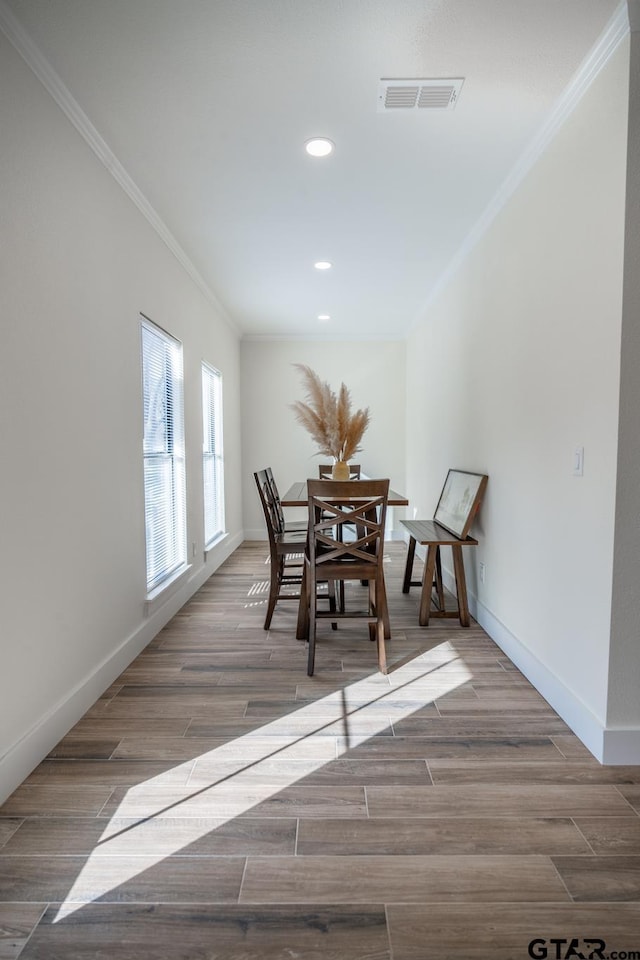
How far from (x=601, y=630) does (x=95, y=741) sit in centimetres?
201

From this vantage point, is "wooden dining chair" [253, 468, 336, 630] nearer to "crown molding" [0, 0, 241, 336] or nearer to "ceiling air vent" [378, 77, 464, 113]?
"crown molding" [0, 0, 241, 336]

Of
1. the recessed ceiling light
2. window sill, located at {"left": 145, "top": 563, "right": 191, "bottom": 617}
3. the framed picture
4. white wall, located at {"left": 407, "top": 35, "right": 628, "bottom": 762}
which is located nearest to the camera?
white wall, located at {"left": 407, "top": 35, "right": 628, "bottom": 762}

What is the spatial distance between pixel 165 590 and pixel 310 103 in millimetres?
2779

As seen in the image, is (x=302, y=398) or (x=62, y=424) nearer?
(x=62, y=424)

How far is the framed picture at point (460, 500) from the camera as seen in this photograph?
331 cm

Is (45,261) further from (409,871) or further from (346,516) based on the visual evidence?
(409,871)

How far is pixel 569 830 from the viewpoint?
1591 millimetres

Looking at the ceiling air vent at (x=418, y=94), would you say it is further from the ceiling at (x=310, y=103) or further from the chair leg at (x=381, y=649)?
the chair leg at (x=381, y=649)

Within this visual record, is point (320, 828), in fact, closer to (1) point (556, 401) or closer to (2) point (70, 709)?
(2) point (70, 709)

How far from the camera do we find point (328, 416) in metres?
3.44

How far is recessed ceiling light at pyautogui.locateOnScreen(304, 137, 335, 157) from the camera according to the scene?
2.42 meters

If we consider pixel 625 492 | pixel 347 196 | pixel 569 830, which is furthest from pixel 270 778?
pixel 347 196

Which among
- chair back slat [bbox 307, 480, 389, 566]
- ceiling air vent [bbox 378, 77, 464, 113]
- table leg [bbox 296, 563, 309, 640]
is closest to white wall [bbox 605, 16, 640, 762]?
ceiling air vent [bbox 378, 77, 464, 113]

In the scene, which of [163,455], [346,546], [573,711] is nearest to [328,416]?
[346,546]
